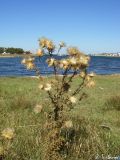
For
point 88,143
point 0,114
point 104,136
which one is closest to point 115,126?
point 104,136

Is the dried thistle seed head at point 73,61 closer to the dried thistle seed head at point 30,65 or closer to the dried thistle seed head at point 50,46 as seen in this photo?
the dried thistle seed head at point 50,46

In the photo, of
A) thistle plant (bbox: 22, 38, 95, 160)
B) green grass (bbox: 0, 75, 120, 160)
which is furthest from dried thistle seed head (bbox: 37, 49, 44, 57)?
green grass (bbox: 0, 75, 120, 160)

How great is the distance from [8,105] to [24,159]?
6.44m

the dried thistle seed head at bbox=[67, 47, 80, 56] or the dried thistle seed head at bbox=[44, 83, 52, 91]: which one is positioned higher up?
the dried thistle seed head at bbox=[67, 47, 80, 56]

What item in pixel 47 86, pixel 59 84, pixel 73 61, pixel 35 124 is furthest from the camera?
pixel 35 124

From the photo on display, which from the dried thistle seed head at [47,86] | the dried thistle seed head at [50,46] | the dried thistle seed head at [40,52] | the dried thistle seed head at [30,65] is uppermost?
the dried thistle seed head at [50,46]

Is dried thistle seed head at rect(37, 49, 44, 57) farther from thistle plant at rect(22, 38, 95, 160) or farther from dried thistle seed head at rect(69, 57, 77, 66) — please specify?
dried thistle seed head at rect(69, 57, 77, 66)

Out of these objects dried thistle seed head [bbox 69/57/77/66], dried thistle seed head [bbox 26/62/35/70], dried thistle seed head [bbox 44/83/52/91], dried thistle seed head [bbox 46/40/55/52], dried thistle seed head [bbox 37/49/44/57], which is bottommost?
dried thistle seed head [bbox 44/83/52/91]

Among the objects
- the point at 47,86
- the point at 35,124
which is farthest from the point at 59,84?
the point at 35,124

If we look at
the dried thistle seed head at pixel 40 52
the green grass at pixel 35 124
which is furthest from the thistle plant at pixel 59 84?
the green grass at pixel 35 124

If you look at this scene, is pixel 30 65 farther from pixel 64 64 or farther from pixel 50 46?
pixel 64 64

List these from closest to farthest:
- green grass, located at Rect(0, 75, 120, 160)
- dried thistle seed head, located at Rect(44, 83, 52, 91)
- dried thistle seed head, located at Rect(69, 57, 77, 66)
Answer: dried thistle seed head, located at Rect(69, 57, 77, 66) < dried thistle seed head, located at Rect(44, 83, 52, 91) < green grass, located at Rect(0, 75, 120, 160)

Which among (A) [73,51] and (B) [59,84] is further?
(B) [59,84]

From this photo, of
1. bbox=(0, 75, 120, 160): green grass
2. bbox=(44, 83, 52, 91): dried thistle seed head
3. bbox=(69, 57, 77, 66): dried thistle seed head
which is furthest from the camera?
bbox=(0, 75, 120, 160): green grass
